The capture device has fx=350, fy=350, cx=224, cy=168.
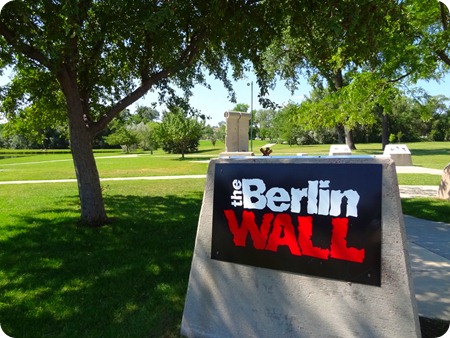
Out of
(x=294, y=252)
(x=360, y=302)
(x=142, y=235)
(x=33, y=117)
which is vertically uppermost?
(x=33, y=117)

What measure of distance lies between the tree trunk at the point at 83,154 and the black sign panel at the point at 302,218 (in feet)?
13.6

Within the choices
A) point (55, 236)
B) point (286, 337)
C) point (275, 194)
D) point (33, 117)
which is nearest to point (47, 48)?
point (55, 236)

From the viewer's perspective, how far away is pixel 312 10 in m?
6.20

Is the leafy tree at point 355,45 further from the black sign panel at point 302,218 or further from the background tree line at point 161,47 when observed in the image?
the black sign panel at point 302,218

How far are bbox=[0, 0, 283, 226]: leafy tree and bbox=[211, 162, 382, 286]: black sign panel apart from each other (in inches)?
122

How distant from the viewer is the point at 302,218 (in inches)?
110

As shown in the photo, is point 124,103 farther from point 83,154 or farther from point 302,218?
point 302,218

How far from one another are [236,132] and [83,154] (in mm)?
9477

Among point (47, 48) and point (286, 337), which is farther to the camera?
point (47, 48)

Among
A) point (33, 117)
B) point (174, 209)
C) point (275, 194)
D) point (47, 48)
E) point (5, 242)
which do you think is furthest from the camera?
point (33, 117)

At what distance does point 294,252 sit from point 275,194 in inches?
19.4

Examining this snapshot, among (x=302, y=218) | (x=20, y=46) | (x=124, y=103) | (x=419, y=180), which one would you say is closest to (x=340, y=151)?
(x=419, y=180)

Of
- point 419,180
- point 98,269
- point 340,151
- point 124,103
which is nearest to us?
point 98,269

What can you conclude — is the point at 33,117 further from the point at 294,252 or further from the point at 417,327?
the point at 417,327
